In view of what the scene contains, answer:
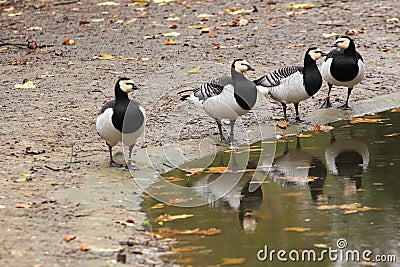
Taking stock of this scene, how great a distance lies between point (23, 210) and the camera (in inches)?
301

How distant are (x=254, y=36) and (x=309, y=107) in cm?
448

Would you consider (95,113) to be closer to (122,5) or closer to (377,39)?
(377,39)

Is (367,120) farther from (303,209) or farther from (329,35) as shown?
(329,35)

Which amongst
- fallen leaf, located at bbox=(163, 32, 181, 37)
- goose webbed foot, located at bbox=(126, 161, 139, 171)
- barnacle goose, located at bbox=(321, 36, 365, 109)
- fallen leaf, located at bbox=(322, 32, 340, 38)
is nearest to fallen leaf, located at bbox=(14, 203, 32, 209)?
goose webbed foot, located at bbox=(126, 161, 139, 171)

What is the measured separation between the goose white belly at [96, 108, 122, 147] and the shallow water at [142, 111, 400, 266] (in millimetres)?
722

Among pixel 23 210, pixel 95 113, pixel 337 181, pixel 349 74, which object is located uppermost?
pixel 349 74

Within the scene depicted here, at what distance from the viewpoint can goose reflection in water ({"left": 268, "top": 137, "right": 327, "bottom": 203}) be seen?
8.55 m

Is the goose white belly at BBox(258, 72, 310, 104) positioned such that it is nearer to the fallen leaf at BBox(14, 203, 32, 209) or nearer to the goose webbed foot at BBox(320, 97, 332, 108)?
the goose webbed foot at BBox(320, 97, 332, 108)

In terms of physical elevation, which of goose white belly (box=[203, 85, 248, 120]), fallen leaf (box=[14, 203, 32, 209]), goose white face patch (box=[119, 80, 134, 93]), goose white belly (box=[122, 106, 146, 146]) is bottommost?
fallen leaf (box=[14, 203, 32, 209])

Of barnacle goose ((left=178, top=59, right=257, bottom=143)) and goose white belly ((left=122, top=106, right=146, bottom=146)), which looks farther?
barnacle goose ((left=178, top=59, right=257, bottom=143))

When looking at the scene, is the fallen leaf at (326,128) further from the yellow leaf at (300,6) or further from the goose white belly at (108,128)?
the yellow leaf at (300,6)

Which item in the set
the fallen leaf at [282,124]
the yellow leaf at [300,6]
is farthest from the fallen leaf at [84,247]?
the yellow leaf at [300,6]

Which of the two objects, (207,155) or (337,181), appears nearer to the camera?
(337,181)

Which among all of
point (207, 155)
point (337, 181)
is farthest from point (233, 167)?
point (337, 181)
